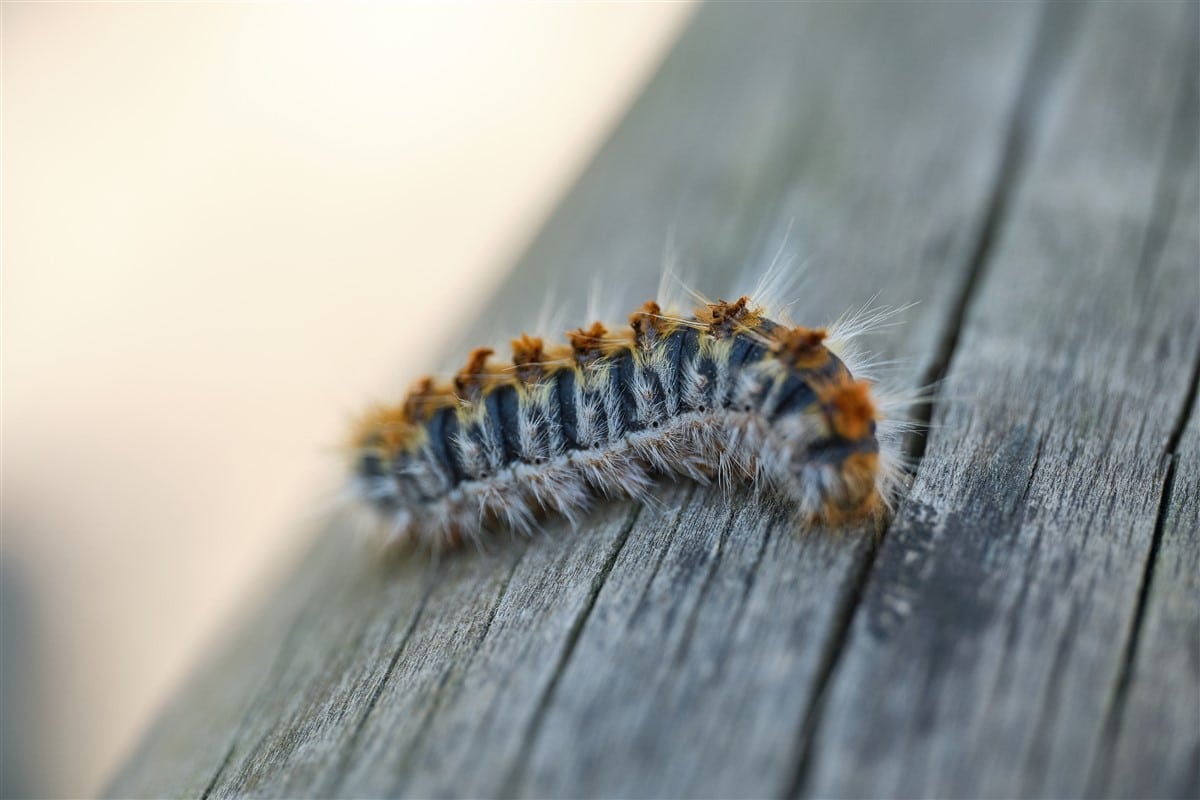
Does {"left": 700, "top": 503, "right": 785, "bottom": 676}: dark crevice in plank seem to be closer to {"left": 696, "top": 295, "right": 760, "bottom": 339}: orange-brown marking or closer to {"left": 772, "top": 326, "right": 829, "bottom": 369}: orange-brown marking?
{"left": 772, "top": 326, "right": 829, "bottom": 369}: orange-brown marking

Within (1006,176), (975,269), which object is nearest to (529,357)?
(975,269)

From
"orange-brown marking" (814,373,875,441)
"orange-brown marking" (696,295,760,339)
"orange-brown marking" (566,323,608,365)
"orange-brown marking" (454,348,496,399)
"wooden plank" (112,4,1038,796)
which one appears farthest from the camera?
"orange-brown marking" (454,348,496,399)

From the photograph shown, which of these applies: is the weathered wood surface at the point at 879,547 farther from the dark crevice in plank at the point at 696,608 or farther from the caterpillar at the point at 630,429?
the caterpillar at the point at 630,429

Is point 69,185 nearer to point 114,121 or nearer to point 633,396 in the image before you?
point 114,121

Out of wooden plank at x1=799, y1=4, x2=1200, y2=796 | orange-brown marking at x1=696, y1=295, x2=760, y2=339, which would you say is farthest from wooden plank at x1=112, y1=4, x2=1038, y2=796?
orange-brown marking at x1=696, y1=295, x2=760, y2=339

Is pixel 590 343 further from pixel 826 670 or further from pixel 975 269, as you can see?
pixel 826 670

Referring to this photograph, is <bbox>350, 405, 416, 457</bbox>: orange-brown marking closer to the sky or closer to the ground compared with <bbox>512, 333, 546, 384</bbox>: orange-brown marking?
closer to the ground
